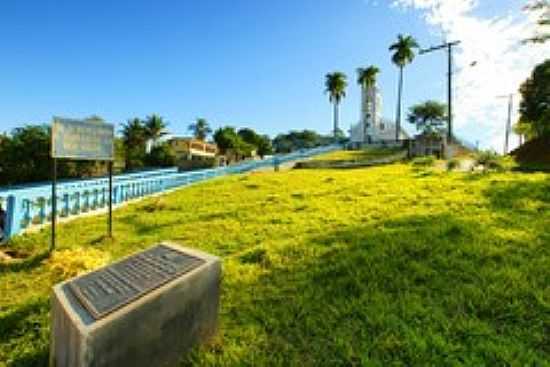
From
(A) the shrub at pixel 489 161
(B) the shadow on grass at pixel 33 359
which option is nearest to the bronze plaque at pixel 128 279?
(B) the shadow on grass at pixel 33 359

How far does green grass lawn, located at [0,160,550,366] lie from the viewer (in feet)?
Result: 8.89

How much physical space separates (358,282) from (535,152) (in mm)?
32188

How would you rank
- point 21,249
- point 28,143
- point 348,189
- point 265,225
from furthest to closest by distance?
point 28,143, point 348,189, point 265,225, point 21,249

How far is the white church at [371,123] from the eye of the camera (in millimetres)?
54844

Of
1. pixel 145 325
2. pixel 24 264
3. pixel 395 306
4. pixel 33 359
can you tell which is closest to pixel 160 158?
pixel 24 264

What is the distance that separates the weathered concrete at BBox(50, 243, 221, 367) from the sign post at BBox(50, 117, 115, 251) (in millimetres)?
3860

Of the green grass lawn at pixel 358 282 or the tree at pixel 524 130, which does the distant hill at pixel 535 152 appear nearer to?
the tree at pixel 524 130

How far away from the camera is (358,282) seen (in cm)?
372

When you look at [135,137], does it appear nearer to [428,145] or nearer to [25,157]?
[25,157]

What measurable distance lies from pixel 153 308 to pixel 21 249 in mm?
5248

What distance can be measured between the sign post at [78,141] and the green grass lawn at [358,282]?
1567 mm

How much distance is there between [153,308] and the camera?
2.35m

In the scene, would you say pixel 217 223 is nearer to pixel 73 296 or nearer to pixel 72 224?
pixel 72 224

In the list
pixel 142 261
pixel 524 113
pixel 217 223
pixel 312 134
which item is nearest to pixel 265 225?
pixel 217 223
